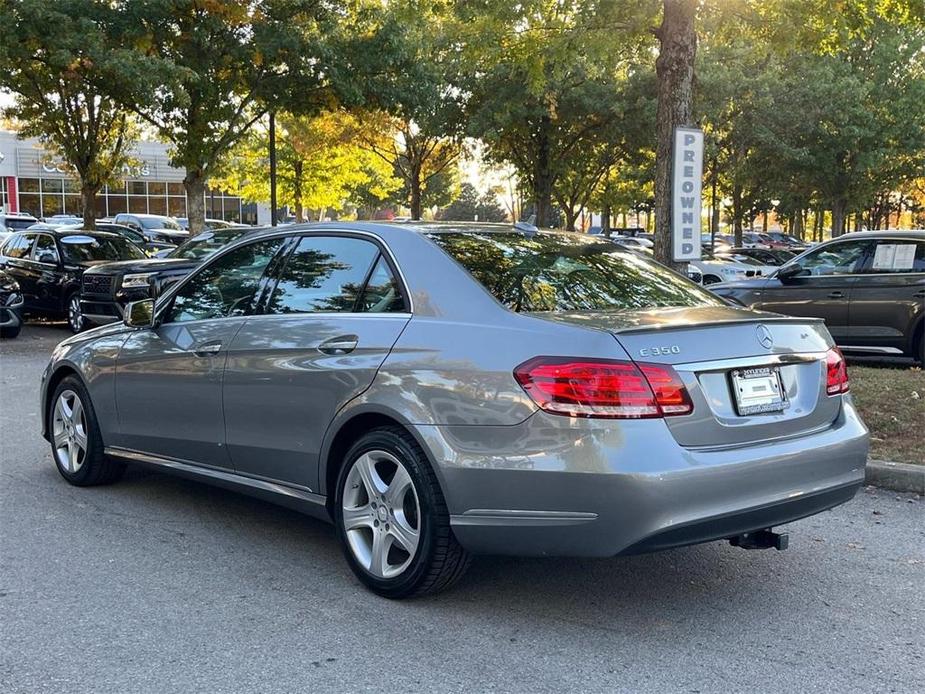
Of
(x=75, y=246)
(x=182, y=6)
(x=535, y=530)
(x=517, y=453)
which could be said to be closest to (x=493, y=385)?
(x=517, y=453)

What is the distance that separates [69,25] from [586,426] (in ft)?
51.4

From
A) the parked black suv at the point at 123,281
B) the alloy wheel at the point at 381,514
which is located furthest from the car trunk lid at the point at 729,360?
the parked black suv at the point at 123,281

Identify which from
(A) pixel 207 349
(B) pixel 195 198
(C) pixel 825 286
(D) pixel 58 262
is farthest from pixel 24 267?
(A) pixel 207 349

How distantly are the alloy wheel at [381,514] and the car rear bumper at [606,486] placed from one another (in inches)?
10.9

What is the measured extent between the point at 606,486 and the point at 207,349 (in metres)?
2.46

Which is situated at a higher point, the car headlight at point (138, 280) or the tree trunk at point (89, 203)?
the tree trunk at point (89, 203)

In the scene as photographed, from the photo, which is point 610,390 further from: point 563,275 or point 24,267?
point 24,267

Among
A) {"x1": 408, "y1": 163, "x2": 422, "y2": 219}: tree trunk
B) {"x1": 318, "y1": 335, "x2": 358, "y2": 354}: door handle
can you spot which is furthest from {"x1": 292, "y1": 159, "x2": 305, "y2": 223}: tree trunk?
{"x1": 318, "y1": 335, "x2": 358, "y2": 354}: door handle

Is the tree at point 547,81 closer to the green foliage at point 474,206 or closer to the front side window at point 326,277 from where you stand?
the front side window at point 326,277

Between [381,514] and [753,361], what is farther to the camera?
[381,514]

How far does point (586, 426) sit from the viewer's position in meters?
3.55

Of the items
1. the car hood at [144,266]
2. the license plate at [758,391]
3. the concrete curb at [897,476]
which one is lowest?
A: the concrete curb at [897,476]

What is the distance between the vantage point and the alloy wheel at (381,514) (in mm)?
4062

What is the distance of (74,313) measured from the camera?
16.0 meters
